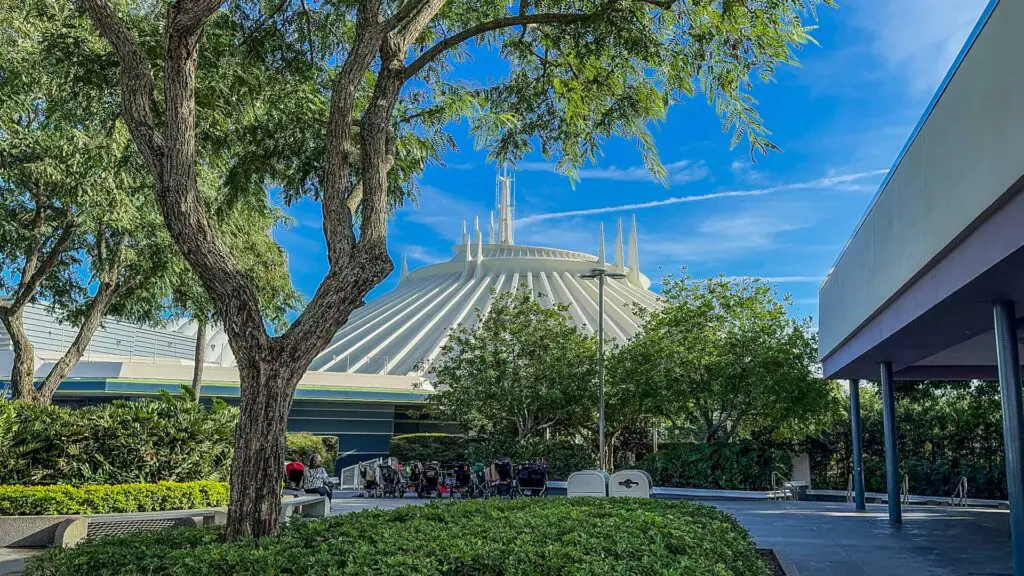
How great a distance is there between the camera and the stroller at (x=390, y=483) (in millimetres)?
23391

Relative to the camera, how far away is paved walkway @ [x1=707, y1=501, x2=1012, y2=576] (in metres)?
9.31

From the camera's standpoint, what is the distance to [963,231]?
6.73 metres

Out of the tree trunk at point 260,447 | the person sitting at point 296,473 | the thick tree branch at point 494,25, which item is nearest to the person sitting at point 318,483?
the person sitting at point 296,473

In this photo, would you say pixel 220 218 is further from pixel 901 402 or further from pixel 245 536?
pixel 901 402

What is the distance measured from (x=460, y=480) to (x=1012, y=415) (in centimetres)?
1598

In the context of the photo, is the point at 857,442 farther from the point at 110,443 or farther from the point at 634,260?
the point at 634,260

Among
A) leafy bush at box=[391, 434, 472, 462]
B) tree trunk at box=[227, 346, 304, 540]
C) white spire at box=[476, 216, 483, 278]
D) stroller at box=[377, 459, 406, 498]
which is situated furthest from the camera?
white spire at box=[476, 216, 483, 278]

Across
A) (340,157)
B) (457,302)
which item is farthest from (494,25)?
(457,302)

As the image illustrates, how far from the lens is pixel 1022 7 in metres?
5.58

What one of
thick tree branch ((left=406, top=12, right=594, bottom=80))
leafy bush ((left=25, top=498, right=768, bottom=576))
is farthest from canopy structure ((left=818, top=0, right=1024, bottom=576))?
thick tree branch ((left=406, top=12, right=594, bottom=80))

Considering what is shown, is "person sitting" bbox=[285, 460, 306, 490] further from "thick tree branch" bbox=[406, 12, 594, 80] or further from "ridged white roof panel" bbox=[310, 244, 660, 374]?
"ridged white roof panel" bbox=[310, 244, 660, 374]

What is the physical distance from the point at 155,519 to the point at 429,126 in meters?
6.12

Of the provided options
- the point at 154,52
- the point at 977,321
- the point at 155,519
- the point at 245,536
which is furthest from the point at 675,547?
the point at 154,52

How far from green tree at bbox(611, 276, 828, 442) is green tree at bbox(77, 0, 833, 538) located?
14.2 meters
